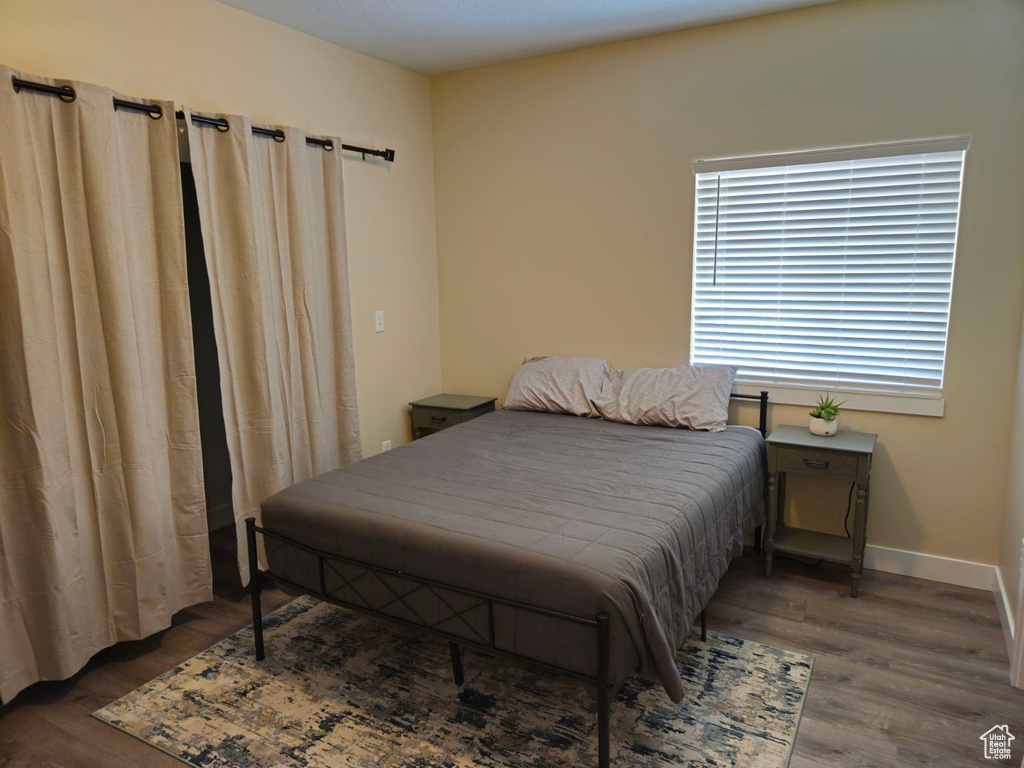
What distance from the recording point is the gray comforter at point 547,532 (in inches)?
74.7

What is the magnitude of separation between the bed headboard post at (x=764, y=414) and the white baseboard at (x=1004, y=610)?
115 cm

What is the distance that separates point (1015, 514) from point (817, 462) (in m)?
0.74

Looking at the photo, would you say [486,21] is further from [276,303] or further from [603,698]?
[603,698]

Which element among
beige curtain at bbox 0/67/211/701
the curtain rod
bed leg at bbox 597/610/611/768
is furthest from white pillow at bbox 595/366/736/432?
beige curtain at bbox 0/67/211/701

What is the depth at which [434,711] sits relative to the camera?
7.41 feet

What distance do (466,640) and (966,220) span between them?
2731mm

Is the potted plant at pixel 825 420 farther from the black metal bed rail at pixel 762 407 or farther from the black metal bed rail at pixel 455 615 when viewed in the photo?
the black metal bed rail at pixel 455 615

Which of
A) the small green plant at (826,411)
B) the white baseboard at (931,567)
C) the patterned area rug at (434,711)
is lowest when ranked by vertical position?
the patterned area rug at (434,711)

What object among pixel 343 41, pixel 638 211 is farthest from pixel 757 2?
pixel 343 41

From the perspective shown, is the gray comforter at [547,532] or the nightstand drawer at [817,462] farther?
the nightstand drawer at [817,462]

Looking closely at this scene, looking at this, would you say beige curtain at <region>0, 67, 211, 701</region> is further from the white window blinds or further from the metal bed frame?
the white window blinds

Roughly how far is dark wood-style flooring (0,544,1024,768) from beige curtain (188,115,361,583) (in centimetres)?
68

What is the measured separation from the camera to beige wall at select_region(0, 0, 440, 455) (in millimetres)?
2416

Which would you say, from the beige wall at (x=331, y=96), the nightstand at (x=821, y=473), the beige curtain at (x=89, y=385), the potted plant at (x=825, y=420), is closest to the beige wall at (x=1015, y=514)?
the nightstand at (x=821, y=473)
